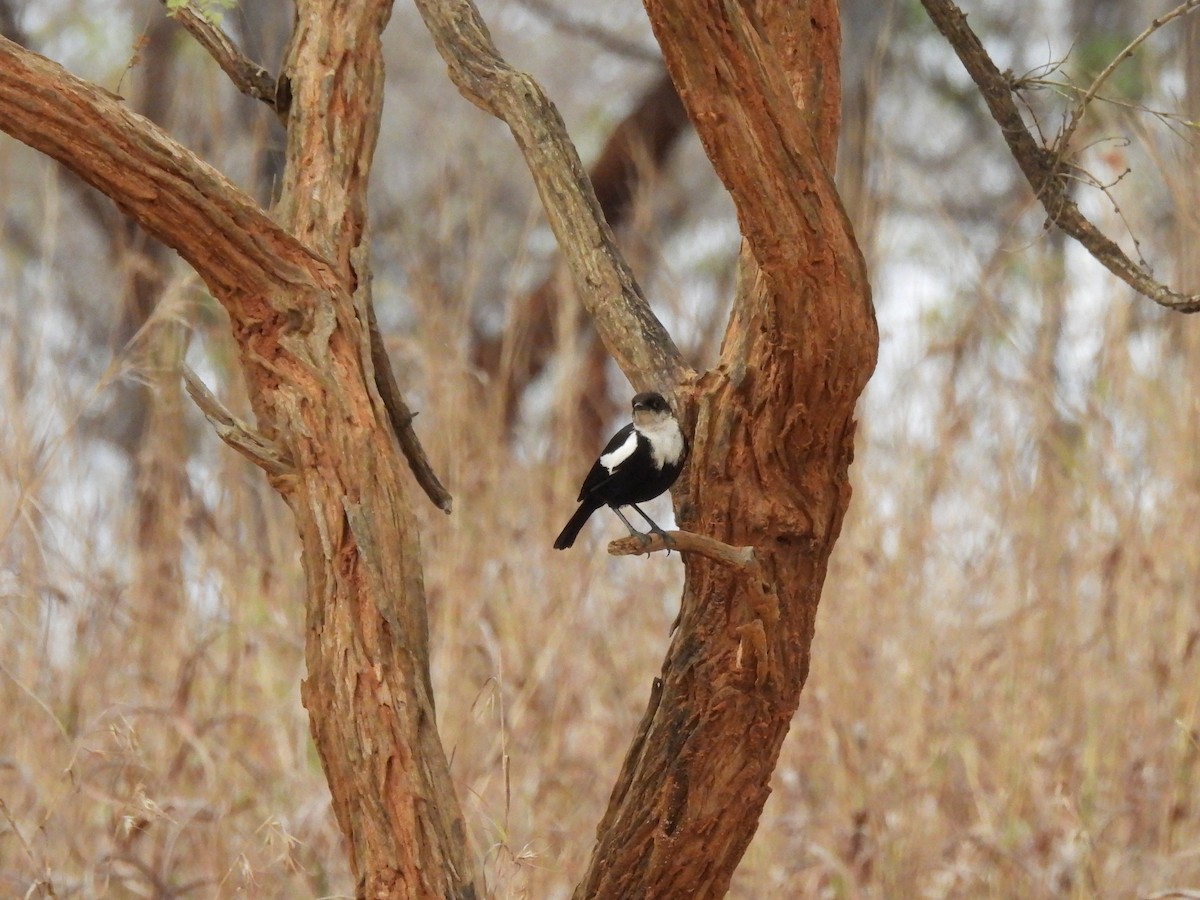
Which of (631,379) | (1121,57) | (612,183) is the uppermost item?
(612,183)

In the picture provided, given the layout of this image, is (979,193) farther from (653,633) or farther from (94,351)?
(653,633)

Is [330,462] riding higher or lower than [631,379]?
lower

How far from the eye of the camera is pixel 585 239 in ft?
5.54

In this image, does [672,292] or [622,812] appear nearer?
[622,812]

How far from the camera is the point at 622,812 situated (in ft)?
5.33

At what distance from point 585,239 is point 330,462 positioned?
1.30ft

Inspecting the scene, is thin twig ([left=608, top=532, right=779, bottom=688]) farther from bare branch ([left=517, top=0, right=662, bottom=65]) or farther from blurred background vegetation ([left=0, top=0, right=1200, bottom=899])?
bare branch ([left=517, top=0, right=662, bottom=65])

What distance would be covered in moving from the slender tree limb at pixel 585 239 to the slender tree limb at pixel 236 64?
0.26 meters

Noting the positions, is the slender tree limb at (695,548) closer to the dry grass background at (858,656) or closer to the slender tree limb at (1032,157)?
the slender tree limb at (1032,157)

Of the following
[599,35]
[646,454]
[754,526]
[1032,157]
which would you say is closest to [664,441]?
[646,454]

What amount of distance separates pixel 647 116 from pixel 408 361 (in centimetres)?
226

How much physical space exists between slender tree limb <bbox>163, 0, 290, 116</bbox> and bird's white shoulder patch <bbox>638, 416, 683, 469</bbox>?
1.98ft

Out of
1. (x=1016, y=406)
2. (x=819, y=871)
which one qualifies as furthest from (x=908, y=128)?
(x=819, y=871)

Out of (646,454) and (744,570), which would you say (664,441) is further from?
(744,570)
